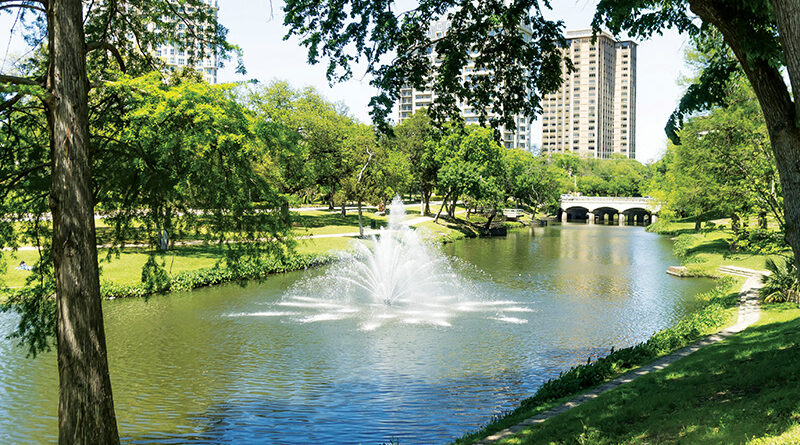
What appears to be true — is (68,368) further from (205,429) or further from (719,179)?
(719,179)

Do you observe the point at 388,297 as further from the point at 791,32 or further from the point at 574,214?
the point at 574,214

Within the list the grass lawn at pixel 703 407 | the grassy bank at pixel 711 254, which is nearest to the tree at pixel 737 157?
the grassy bank at pixel 711 254

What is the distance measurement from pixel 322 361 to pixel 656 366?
929 cm

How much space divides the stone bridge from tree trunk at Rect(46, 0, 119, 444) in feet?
290

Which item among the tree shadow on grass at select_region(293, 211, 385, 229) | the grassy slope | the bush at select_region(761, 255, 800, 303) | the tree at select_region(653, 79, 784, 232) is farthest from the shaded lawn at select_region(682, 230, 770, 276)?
the tree shadow on grass at select_region(293, 211, 385, 229)

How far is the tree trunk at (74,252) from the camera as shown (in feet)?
26.0

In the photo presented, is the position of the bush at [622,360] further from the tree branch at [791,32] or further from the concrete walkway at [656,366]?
the tree branch at [791,32]

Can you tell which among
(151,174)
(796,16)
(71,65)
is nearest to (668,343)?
(796,16)

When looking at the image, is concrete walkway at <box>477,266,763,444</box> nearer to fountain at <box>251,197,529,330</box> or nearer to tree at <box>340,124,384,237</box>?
fountain at <box>251,197,529,330</box>

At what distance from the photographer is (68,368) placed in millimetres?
7930

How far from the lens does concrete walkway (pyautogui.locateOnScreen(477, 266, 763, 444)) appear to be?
33.7 feet

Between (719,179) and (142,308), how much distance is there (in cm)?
2720

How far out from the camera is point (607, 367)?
14.0 metres

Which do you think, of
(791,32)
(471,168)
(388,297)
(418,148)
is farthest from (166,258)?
(418,148)
